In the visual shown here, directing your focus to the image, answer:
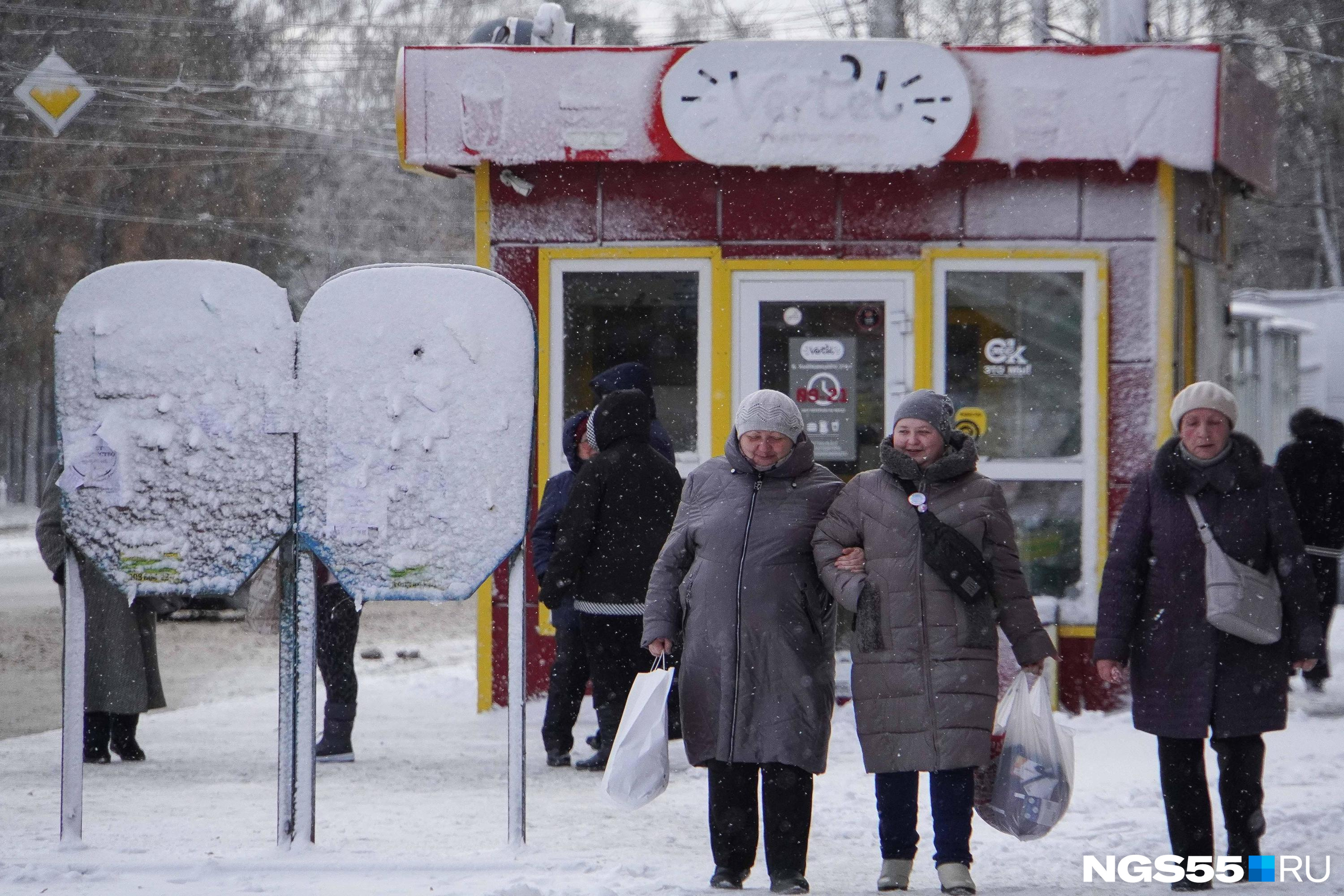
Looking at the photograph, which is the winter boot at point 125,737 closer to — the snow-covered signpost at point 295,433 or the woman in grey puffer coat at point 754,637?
the snow-covered signpost at point 295,433

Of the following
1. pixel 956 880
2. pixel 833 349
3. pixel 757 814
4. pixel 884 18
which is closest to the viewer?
pixel 956 880

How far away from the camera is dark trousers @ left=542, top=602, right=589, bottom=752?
7367 mm

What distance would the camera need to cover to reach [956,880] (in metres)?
4.88

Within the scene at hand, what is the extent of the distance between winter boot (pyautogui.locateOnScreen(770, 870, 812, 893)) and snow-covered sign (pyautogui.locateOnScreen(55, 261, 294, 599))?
6.51 ft

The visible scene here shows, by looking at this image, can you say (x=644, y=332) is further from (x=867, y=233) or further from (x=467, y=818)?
→ (x=467, y=818)

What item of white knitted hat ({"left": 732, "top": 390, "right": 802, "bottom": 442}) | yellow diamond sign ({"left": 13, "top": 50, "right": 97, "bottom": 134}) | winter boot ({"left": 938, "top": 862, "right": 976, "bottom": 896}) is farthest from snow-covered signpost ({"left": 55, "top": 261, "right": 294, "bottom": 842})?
yellow diamond sign ({"left": 13, "top": 50, "right": 97, "bottom": 134})

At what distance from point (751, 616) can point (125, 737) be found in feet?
12.1

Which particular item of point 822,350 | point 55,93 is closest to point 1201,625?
point 822,350

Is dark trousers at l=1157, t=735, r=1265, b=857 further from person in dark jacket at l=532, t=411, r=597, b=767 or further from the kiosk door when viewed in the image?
the kiosk door

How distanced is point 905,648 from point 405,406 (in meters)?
1.82

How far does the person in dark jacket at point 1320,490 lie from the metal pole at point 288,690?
6216mm

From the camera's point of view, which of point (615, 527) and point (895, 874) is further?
point (615, 527)

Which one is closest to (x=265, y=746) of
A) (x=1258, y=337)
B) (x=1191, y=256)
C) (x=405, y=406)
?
(x=405, y=406)

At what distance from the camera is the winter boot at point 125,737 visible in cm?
743
